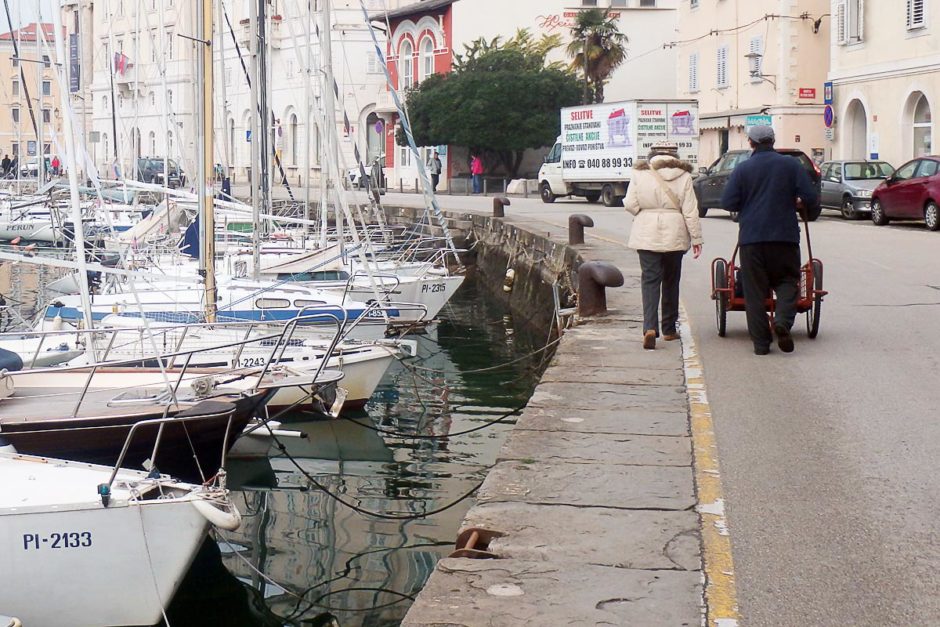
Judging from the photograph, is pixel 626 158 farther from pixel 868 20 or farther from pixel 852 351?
pixel 852 351

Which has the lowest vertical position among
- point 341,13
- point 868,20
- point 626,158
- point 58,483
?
point 58,483

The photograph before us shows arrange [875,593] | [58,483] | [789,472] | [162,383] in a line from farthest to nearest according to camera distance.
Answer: [162,383], [58,483], [789,472], [875,593]

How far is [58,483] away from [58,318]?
9.14 m

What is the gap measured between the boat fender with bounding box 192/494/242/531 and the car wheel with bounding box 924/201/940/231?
2360cm

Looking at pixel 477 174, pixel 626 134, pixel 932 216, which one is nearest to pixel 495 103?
pixel 477 174

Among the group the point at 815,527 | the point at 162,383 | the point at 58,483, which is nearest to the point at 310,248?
the point at 162,383

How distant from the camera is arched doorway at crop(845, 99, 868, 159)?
4044cm

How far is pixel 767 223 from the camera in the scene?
11.5m

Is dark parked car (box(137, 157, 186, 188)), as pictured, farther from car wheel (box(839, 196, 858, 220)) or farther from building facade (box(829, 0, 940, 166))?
building facade (box(829, 0, 940, 166))

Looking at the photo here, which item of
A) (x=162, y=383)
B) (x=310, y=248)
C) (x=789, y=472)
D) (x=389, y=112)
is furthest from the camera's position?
(x=389, y=112)

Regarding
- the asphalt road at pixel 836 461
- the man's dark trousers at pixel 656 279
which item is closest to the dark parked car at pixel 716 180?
the asphalt road at pixel 836 461

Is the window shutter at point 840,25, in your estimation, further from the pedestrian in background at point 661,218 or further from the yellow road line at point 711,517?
the yellow road line at point 711,517

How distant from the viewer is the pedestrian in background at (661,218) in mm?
12094

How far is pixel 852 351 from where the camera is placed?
40.2ft
